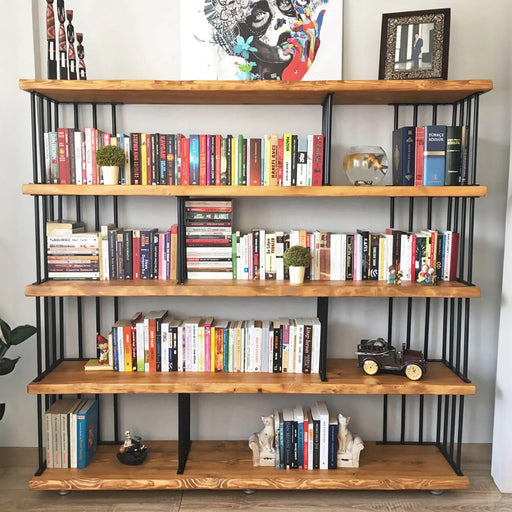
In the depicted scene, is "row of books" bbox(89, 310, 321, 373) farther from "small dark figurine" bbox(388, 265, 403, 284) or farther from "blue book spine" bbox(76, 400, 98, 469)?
"small dark figurine" bbox(388, 265, 403, 284)

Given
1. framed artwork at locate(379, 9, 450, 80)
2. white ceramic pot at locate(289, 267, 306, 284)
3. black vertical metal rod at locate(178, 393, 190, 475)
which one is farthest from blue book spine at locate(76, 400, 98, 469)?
framed artwork at locate(379, 9, 450, 80)

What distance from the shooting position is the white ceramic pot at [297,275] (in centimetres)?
237

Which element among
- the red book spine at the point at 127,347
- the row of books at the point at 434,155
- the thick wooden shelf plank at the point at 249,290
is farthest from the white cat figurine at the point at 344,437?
the row of books at the point at 434,155

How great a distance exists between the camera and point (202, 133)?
261 centimetres

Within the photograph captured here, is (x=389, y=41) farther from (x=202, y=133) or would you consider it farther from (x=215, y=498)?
(x=215, y=498)

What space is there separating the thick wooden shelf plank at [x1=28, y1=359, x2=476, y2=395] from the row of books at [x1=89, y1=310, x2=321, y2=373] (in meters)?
0.04

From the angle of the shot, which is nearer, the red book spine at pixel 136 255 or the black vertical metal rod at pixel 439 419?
the red book spine at pixel 136 255

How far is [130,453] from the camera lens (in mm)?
2480

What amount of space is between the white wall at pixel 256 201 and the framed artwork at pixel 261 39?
73 millimetres

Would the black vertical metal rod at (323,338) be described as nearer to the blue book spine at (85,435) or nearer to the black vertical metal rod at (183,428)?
the black vertical metal rod at (183,428)

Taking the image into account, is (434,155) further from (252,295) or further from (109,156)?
(109,156)

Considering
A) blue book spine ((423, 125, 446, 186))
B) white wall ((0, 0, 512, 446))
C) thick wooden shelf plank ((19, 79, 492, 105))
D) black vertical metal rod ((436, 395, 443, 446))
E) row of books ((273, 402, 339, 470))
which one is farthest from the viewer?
black vertical metal rod ((436, 395, 443, 446))

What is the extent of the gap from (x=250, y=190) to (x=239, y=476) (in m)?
1.16

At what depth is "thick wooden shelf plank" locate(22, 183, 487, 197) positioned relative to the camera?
2281 mm
